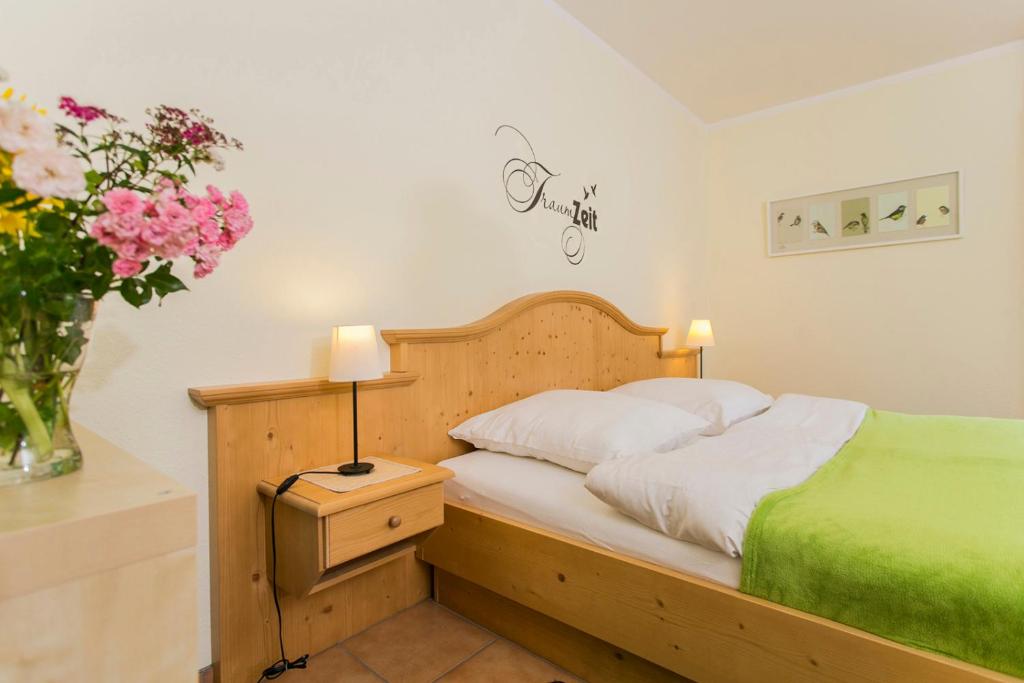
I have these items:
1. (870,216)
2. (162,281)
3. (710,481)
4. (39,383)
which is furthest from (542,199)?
(870,216)

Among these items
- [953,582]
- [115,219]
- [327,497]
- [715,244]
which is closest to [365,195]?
[327,497]

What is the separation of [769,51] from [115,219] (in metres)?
3.28

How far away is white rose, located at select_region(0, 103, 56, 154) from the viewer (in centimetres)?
50

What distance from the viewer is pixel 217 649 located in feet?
4.37

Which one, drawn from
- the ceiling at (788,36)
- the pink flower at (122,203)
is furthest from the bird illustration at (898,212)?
the pink flower at (122,203)

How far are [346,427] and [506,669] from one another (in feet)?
2.66

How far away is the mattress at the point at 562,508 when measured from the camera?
1158mm

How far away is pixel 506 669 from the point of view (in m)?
1.44

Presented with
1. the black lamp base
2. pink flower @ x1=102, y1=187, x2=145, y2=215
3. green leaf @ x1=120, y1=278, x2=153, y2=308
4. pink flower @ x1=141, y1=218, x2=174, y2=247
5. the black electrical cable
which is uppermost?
pink flower @ x1=102, y1=187, x2=145, y2=215

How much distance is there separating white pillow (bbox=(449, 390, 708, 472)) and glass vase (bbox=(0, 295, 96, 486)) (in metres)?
1.22

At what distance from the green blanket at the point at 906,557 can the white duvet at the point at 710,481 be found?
0.04 m

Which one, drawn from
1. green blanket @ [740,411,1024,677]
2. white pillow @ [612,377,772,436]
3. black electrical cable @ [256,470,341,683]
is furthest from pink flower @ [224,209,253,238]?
white pillow @ [612,377,772,436]

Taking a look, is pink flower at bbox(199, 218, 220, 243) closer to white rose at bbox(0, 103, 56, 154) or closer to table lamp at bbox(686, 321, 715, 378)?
white rose at bbox(0, 103, 56, 154)

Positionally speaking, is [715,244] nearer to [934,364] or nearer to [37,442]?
[934,364]
